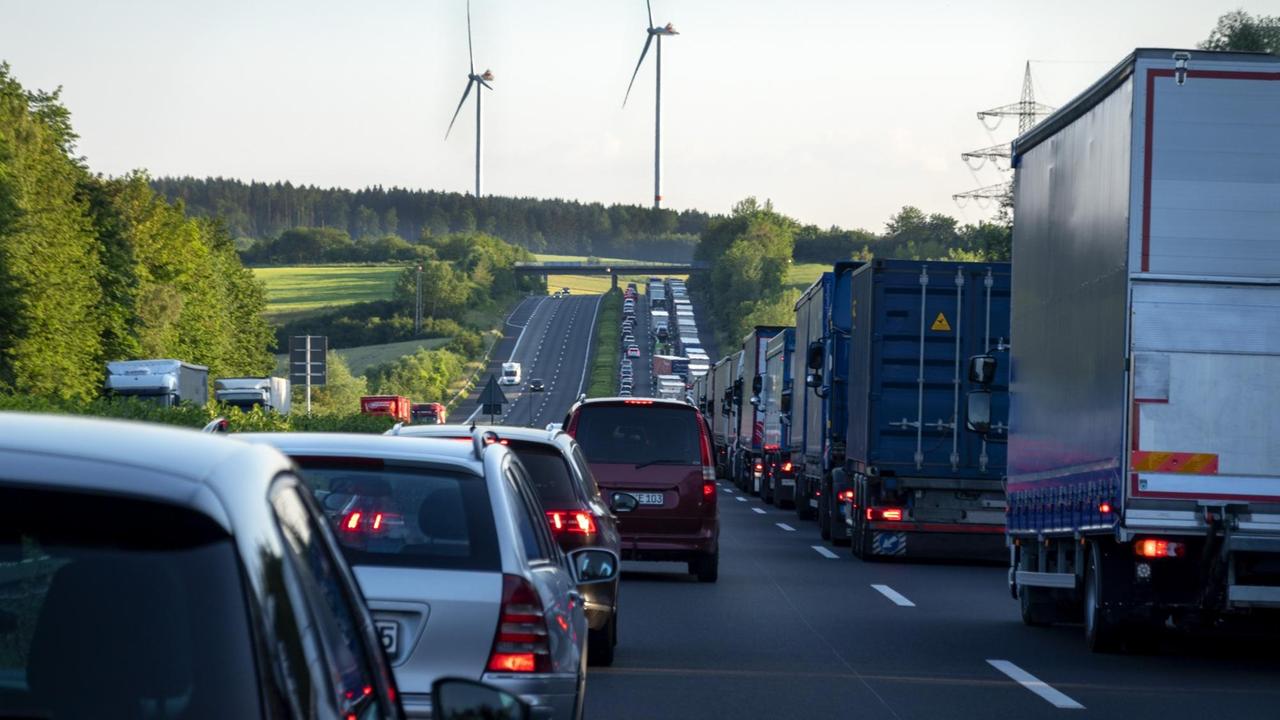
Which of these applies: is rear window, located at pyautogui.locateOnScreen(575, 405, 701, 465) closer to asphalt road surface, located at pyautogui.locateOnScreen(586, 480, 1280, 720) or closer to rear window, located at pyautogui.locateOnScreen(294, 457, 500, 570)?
asphalt road surface, located at pyautogui.locateOnScreen(586, 480, 1280, 720)

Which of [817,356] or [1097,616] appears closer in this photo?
[1097,616]

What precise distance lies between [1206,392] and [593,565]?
201 inches

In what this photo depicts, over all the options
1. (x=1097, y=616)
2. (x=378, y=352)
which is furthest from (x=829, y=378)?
(x=378, y=352)

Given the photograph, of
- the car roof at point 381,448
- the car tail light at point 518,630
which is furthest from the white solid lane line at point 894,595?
the car tail light at point 518,630

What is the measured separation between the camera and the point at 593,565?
8.10 meters

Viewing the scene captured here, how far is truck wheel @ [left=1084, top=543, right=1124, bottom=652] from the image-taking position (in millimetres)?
12477

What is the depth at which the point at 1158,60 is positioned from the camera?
11586 millimetres

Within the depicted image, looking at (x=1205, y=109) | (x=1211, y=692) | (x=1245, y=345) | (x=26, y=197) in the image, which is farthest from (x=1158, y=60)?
(x=26, y=197)

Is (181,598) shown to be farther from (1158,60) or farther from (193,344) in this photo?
(193,344)

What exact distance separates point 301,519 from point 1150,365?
9.31 m

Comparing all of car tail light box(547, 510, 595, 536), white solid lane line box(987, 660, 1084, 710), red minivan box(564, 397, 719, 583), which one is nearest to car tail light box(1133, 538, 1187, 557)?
white solid lane line box(987, 660, 1084, 710)

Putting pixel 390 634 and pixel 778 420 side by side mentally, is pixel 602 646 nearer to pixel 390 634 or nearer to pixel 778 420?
pixel 390 634

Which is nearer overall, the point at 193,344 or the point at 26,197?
the point at 26,197

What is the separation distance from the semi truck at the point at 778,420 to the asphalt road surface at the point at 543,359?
2849 inches
